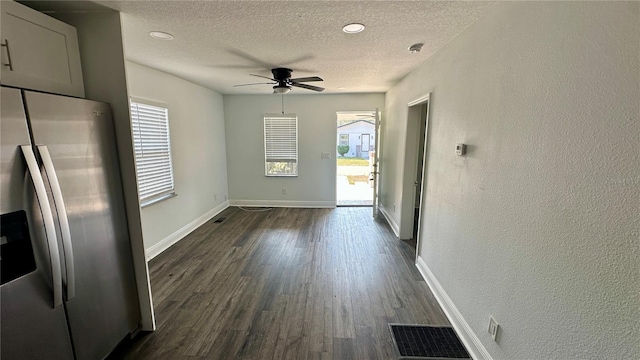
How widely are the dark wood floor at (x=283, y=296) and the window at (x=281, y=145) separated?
1.79m

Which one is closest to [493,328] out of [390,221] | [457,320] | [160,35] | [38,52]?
[457,320]

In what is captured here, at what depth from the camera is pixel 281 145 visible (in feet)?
17.7

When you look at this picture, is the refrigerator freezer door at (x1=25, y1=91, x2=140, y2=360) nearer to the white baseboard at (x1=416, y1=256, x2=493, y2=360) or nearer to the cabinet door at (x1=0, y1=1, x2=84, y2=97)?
the cabinet door at (x1=0, y1=1, x2=84, y2=97)

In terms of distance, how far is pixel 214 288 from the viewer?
259cm

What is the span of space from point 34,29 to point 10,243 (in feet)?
3.75

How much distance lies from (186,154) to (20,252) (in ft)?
9.65

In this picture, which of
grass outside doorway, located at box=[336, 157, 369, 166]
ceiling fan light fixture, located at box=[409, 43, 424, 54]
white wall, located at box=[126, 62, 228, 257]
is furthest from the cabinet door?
grass outside doorway, located at box=[336, 157, 369, 166]

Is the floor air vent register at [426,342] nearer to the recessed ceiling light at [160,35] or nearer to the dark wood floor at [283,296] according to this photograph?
the dark wood floor at [283,296]

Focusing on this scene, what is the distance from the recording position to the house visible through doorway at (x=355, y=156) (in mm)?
7488

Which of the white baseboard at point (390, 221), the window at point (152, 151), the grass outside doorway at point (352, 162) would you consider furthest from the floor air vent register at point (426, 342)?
the grass outside doorway at point (352, 162)

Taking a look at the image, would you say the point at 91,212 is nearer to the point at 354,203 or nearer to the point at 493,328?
the point at 493,328

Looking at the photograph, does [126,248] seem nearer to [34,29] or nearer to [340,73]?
[34,29]

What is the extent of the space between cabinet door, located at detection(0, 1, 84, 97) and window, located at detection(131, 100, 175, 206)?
139cm

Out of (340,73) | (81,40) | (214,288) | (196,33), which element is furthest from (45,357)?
(340,73)
